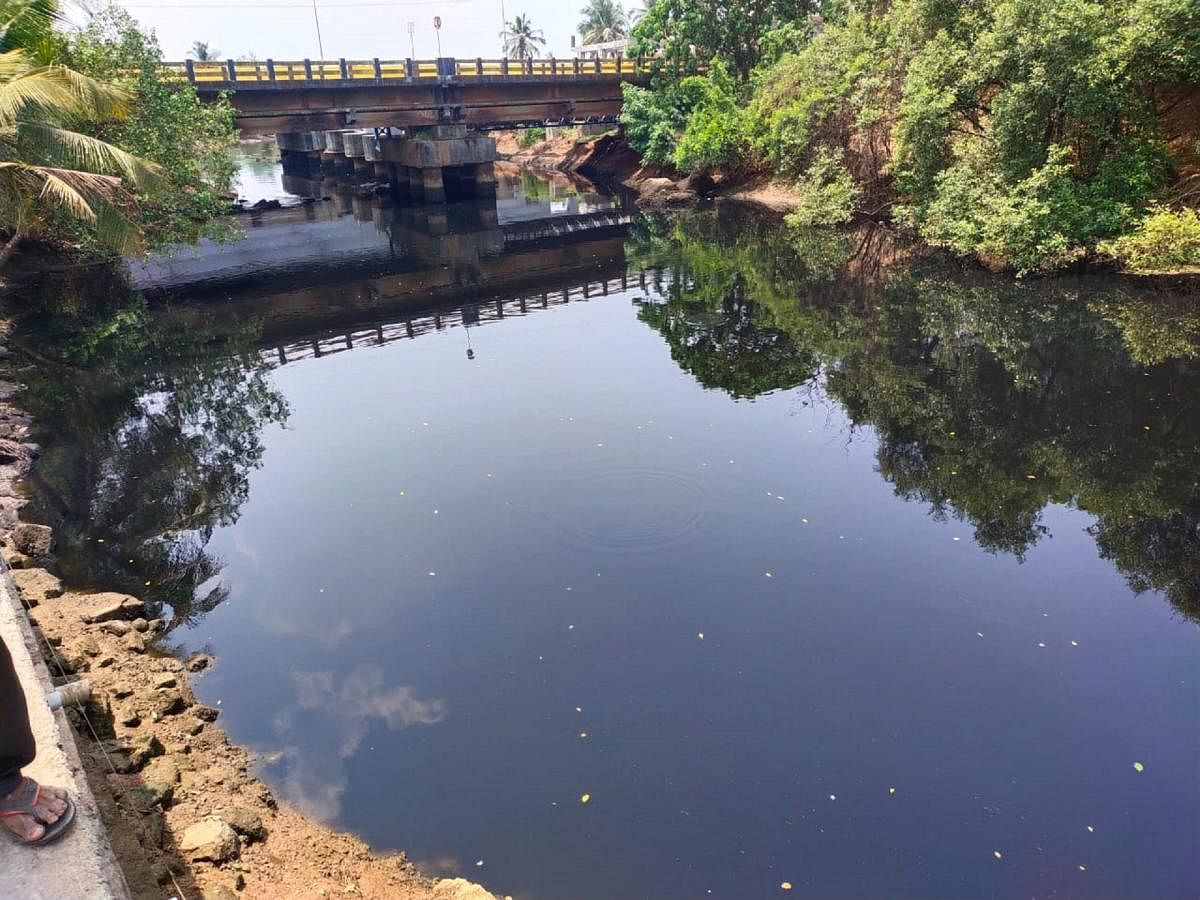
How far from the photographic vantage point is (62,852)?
171 inches

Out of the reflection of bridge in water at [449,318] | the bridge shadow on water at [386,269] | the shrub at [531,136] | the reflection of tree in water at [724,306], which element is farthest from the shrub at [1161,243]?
the shrub at [531,136]

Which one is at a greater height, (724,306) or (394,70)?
(394,70)

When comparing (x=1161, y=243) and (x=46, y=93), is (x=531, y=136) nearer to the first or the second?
(x=1161, y=243)

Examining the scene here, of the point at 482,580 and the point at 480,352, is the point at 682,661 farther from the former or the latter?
the point at 480,352

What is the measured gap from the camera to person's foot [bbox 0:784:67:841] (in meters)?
4.29

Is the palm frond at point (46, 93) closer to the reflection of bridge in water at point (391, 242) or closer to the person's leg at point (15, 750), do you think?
the person's leg at point (15, 750)

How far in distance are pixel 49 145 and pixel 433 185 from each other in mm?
35105

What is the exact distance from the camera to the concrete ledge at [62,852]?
416cm

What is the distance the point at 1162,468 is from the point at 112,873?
42.0 feet

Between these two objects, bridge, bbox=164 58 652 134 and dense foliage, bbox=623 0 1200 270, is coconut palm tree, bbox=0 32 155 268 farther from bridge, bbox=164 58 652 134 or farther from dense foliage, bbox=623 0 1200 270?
bridge, bbox=164 58 652 134

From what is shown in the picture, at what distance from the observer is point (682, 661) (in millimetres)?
8008

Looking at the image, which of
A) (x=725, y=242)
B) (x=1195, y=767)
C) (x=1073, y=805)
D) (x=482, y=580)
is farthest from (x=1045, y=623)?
(x=725, y=242)

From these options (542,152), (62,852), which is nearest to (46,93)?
(62,852)

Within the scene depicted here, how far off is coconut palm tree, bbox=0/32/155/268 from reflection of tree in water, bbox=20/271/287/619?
3.50 metres
